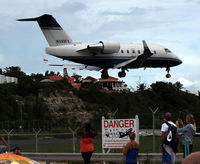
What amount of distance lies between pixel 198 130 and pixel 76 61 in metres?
20.1

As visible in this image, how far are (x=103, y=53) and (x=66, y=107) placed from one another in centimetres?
2889

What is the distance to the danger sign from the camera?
14.1 metres

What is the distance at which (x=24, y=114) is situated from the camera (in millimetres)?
58219

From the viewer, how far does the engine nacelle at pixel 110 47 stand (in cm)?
3516

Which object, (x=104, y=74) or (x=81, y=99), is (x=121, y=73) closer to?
(x=104, y=74)

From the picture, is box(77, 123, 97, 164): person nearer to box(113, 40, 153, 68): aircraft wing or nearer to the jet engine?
the jet engine

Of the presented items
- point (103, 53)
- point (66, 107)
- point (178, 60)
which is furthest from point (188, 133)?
point (66, 107)

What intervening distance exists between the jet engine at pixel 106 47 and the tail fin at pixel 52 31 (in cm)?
243

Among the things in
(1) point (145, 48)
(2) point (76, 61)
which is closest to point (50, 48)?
(2) point (76, 61)

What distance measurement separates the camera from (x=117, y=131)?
14.5m

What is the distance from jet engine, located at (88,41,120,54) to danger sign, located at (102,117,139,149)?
19699 mm

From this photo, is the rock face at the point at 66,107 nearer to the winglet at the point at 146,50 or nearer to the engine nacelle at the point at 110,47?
the engine nacelle at the point at 110,47

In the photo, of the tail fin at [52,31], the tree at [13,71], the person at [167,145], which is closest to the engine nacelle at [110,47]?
the tail fin at [52,31]

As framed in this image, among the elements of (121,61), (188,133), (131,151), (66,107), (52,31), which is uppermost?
(52,31)
